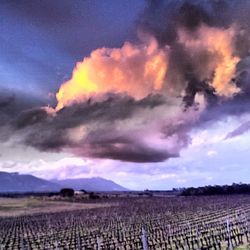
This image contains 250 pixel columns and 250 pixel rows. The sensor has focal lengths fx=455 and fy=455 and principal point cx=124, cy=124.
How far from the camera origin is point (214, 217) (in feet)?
180

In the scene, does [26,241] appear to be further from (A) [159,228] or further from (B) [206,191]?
(B) [206,191]

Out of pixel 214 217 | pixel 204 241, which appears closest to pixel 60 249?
pixel 204 241

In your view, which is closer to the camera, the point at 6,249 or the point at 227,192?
the point at 6,249

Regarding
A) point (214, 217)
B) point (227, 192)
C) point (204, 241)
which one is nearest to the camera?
point (204, 241)

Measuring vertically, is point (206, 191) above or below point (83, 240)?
above

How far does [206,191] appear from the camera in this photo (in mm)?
183125

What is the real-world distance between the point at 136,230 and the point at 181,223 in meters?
6.38

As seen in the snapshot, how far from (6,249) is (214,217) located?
26088 millimetres

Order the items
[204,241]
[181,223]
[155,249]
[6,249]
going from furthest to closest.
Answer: [181,223] → [6,249] → [204,241] → [155,249]

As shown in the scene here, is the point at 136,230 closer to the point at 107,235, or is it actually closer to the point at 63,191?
the point at 107,235

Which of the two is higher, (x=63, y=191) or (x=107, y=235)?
(x=63, y=191)

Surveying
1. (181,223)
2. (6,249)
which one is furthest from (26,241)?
(181,223)

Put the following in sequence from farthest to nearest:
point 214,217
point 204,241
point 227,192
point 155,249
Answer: point 227,192 → point 214,217 → point 204,241 → point 155,249

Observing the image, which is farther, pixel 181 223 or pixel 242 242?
pixel 181 223
